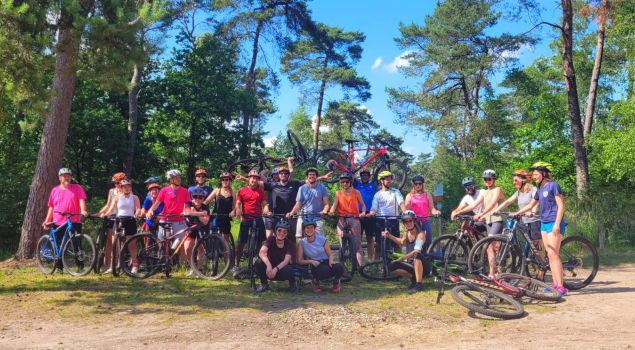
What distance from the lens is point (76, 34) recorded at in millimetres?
7488

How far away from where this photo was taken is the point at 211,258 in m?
7.63

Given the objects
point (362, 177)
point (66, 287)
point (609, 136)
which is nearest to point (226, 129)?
point (362, 177)

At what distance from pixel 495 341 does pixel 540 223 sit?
9.47 ft

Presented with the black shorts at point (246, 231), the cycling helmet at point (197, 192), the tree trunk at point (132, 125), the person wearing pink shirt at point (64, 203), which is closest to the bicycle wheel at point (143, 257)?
the cycling helmet at point (197, 192)

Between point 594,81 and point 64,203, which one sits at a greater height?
point 594,81

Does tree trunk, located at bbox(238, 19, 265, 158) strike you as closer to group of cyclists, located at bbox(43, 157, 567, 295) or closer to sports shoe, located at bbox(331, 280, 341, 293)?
group of cyclists, located at bbox(43, 157, 567, 295)

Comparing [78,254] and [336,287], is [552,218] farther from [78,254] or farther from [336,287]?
[78,254]

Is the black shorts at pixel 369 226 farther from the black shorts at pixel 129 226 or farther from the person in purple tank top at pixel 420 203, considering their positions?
the black shorts at pixel 129 226

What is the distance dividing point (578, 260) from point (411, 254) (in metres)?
2.44

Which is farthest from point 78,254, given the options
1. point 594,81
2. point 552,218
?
point 594,81

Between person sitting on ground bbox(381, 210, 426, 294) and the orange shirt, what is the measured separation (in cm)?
64

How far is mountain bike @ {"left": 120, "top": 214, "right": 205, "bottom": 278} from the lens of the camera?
7.83 metres

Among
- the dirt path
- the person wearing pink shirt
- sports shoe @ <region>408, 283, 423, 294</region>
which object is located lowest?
the dirt path

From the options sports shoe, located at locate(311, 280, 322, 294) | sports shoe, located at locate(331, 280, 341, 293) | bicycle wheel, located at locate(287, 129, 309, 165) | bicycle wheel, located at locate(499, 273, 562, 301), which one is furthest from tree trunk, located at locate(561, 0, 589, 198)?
sports shoe, located at locate(311, 280, 322, 294)
